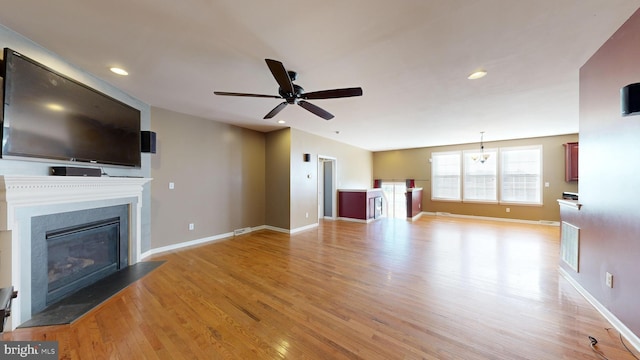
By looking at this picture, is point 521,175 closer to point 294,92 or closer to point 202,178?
point 294,92

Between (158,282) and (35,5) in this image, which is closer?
(35,5)

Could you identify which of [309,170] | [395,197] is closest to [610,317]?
[309,170]

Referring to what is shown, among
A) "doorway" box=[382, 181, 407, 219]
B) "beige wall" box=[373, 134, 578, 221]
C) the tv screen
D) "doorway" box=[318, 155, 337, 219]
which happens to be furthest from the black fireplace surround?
"beige wall" box=[373, 134, 578, 221]

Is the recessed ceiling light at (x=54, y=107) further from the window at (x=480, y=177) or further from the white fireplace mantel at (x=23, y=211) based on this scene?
the window at (x=480, y=177)

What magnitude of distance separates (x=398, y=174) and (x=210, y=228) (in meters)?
6.99

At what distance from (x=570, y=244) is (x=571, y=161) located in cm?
479

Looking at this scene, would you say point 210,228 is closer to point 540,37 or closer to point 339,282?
point 339,282

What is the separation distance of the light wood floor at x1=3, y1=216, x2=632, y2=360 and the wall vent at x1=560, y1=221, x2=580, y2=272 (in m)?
0.28

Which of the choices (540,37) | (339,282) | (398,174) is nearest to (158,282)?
(339,282)

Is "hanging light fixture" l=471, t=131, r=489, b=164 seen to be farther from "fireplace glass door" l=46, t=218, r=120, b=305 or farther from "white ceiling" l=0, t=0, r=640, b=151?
"fireplace glass door" l=46, t=218, r=120, b=305

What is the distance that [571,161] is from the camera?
5.72 m

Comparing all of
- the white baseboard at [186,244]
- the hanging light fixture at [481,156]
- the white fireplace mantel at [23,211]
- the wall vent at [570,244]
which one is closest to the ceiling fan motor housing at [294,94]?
the white fireplace mantel at [23,211]

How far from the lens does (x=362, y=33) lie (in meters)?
1.87

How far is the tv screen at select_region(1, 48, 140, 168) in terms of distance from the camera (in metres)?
1.87
